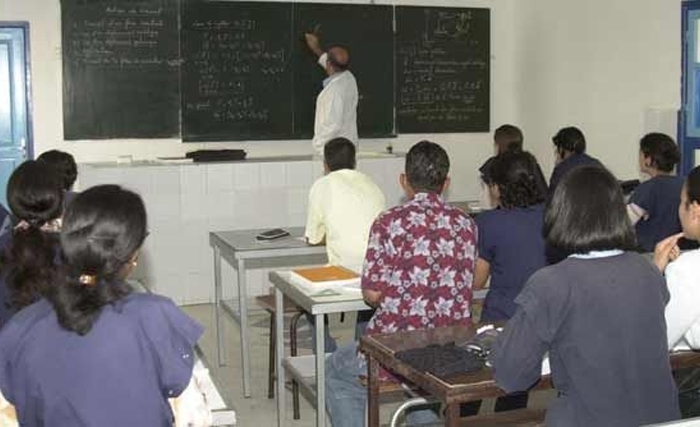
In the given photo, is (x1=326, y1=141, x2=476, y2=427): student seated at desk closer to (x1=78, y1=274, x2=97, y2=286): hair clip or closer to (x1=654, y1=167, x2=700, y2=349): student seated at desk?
(x1=654, y1=167, x2=700, y2=349): student seated at desk

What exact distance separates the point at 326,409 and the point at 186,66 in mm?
4332

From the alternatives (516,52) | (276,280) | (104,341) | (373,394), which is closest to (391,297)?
(373,394)

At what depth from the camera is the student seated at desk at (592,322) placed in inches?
83.9

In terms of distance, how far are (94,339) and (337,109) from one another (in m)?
5.50

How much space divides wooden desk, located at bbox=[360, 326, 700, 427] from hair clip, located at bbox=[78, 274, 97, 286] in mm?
947

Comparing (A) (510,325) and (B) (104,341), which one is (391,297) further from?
(B) (104,341)

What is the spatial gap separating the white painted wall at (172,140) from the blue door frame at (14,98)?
5 centimetres

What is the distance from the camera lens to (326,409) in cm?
376

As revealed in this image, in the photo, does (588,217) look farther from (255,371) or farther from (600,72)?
(600,72)

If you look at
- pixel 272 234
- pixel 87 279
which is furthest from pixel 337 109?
pixel 87 279

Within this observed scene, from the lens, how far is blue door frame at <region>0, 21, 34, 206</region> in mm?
7082

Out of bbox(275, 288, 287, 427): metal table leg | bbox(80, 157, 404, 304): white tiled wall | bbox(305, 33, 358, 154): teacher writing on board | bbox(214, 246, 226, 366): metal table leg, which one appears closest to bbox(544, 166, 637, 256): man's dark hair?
bbox(275, 288, 287, 427): metal table leg

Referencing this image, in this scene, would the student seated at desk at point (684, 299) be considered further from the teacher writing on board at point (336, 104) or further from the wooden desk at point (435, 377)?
the teacher writing on board at point (336, 104)

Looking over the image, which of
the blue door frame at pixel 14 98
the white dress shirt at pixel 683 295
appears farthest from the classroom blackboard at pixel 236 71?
the white dress shirt at pixel 683 295
